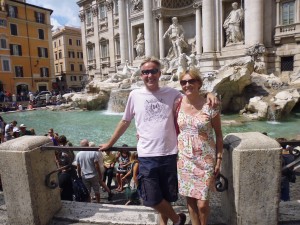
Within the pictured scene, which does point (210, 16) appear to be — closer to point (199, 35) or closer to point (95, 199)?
point (199, 35)

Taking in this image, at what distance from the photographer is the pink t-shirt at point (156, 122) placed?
7.80ft

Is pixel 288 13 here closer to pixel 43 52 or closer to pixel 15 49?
pixel 15 49

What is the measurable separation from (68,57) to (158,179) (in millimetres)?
54410

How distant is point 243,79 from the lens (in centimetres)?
1445

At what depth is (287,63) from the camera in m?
18.7

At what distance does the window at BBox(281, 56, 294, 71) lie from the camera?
60.4 feet

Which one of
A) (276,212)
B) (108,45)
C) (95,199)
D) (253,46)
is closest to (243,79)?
(253,46)

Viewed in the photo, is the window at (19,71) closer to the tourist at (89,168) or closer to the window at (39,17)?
the window at (39,17)

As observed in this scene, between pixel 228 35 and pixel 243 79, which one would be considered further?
pixel 228 35

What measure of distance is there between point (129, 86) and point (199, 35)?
775 centimetres

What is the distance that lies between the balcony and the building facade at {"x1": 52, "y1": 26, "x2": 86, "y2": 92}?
4009 cm

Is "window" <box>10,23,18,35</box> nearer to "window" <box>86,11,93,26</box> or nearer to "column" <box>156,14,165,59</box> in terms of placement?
"window" <box>86,11,93,26</box>

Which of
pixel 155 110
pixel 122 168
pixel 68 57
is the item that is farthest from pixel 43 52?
pixel 155 110

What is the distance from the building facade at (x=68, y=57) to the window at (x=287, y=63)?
4032 centimetres
